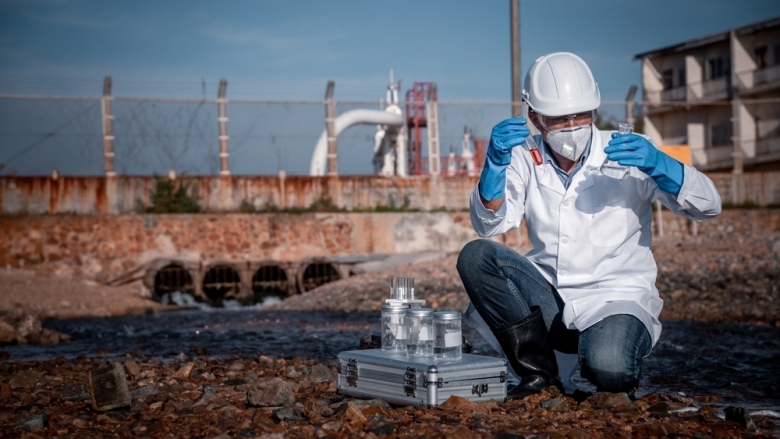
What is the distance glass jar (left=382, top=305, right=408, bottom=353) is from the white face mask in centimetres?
96

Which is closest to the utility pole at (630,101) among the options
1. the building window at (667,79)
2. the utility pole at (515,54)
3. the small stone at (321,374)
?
the utility pole at (515,54)

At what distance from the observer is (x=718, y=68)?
34.5 meters

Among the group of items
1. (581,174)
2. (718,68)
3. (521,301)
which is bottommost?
(521,301)

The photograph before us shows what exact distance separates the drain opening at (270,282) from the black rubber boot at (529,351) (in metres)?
11.2

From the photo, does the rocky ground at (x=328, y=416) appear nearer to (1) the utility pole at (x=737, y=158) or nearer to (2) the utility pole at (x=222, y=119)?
(2) the utility pole at (x=222, y=119)

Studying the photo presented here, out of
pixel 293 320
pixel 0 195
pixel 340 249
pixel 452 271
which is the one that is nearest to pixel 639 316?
pixel 293 320

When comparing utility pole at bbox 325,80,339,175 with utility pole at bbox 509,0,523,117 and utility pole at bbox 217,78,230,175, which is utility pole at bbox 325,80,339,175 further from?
utility pole at bbox 509,0,523,117

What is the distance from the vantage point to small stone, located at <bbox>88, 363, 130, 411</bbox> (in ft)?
11.8

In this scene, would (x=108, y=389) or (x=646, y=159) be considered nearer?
(x=646, y=159)

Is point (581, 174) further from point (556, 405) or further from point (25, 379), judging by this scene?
point (25, 379)

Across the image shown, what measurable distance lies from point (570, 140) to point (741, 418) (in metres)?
1.30

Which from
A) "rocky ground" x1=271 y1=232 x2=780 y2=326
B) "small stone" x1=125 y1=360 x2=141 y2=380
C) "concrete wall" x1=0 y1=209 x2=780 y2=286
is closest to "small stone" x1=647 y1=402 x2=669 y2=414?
"small stone" x1=125 y1=360 x2=141 y2=380

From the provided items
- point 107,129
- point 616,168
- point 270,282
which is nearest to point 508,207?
point 616,168

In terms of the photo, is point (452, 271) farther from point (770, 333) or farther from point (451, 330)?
point (451, 330)
